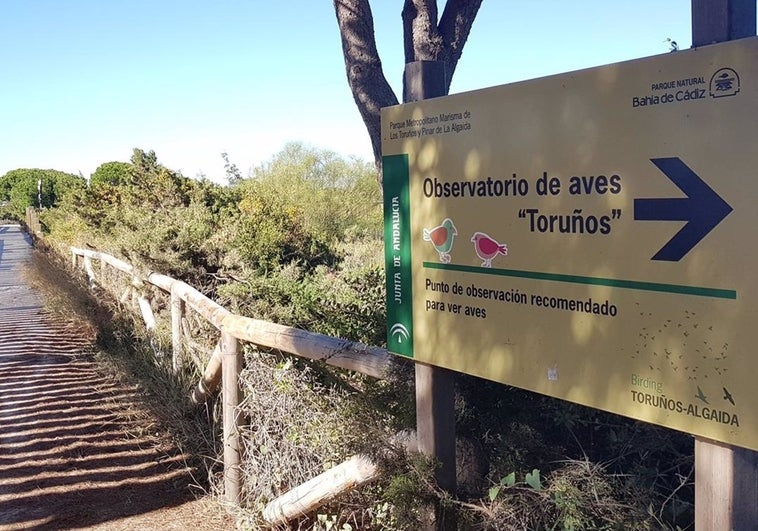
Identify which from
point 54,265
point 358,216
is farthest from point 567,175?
point 358,216

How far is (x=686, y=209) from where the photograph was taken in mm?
1768

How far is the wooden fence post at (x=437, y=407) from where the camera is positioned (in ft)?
8.87

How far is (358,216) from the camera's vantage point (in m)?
23.1

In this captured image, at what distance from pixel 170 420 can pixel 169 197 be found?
19.0 feet

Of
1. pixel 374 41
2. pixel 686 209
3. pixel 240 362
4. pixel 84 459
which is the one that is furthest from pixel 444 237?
pixel 84 459

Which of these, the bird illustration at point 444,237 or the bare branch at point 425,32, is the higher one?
the bare branch at point 425,32

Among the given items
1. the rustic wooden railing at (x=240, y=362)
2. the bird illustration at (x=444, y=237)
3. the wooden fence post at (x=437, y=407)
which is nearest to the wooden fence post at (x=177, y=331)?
the rustic wooden railing at (x=240, y=362)

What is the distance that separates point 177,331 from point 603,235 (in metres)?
5.27

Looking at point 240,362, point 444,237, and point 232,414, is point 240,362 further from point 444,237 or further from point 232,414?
point 444,237

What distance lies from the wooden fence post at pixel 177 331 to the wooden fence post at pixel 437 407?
13.7 feet

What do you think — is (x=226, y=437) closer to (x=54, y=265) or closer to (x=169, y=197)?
(x=169, y=197)

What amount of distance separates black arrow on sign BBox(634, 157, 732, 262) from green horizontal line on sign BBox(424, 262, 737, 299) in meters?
0.08

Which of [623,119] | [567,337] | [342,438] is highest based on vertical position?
[623,119]

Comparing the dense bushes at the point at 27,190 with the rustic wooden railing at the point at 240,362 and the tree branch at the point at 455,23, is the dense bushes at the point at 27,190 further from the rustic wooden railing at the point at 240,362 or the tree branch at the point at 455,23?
the tree branch at the point at 455,23
